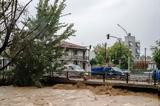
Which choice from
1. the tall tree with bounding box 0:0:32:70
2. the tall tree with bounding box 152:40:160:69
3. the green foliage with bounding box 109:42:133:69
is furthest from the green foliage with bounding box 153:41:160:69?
the tall tree with bounding box 0:0:32:70

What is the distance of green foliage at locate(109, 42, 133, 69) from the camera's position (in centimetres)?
9675

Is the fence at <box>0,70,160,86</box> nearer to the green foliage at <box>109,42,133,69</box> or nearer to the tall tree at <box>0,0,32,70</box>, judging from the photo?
the tall tree at <box>0,0,32,70</box>

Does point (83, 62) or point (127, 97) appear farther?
point (83, 62)

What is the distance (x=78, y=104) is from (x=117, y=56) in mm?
68077

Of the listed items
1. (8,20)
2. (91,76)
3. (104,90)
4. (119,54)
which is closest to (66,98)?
(104,90)

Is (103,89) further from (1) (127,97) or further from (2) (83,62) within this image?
(2) (83,62)

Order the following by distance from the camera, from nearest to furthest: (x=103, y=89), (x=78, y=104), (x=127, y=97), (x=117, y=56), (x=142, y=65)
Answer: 1. (x=78, y=104)
2. (x=127, y=97)
3. (x=103, y=89)
4. (x=117, y=56)
5. (x=142, y=65)

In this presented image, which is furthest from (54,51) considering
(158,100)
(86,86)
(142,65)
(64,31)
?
(142,65)

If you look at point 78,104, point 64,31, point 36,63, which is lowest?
point 78,104

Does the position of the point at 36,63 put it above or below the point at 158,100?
above

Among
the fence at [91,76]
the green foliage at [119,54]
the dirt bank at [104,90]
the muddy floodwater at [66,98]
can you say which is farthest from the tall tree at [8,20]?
the green foliage at [119,54]

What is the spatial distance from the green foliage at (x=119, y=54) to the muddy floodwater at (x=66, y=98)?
55.6 m

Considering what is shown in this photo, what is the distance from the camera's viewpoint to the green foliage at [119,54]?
317 ft

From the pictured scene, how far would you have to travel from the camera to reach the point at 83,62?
102m
